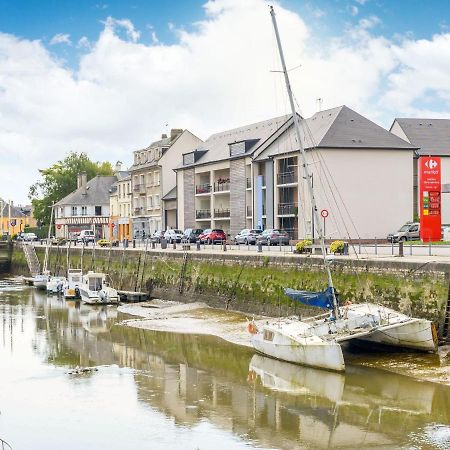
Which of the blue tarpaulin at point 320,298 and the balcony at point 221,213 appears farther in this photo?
the balcony at point 221,213

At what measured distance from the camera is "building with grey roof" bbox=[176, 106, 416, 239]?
58531mm

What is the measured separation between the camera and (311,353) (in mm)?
26984

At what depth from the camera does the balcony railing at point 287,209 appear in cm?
6206

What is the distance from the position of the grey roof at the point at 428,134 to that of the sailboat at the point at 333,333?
45.5m

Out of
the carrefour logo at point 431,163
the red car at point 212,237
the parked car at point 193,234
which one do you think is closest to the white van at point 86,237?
the parked car at point 193,234

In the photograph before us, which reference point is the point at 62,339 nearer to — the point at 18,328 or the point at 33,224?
the point at 18,328

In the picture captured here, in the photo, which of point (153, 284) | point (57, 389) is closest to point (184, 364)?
point (57, 389)

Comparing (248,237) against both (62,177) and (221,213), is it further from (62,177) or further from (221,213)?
(62,177)

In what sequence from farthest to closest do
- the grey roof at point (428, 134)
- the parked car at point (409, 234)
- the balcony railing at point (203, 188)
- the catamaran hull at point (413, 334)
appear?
the balcony railing at point (203, 188), the grey roof at point (428, 134), the parked car at point (409, 234), the catamaran hull at point (413, 334)

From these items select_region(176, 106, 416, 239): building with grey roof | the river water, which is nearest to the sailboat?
the river water

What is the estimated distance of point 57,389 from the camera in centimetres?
2566

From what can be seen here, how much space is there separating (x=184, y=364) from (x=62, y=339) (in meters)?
9.51

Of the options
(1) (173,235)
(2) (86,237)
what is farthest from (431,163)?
(2) (86,237)

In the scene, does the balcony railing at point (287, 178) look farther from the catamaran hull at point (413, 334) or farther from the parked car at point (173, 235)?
the catamaran hull at point (413, 334)
